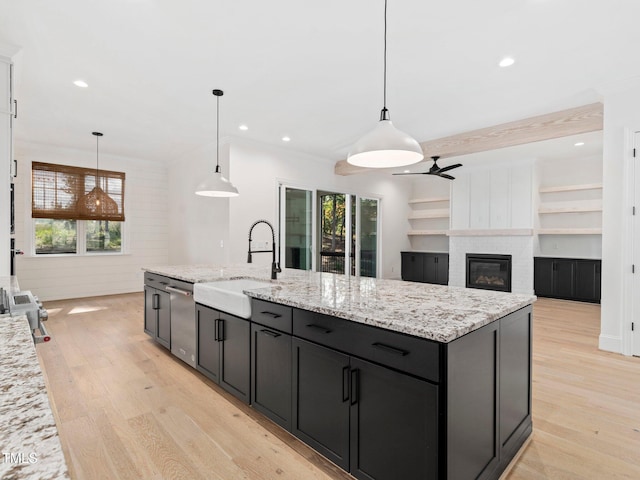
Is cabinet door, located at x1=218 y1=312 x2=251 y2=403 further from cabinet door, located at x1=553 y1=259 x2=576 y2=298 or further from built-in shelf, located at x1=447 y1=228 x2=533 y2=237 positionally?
cabinet door, located at x1=553 y1=259 x2=576 y2=298

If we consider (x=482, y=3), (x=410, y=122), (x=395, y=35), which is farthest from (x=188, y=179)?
(x=482, y=3)

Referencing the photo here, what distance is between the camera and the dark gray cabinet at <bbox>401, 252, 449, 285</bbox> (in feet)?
27.0

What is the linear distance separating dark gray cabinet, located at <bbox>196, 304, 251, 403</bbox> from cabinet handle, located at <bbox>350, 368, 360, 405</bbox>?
94 cm

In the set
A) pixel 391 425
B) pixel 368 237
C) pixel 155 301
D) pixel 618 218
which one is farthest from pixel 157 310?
pixel 368 237

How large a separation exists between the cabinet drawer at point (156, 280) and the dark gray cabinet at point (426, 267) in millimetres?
6238

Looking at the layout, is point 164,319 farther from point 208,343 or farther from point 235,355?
point 235,355

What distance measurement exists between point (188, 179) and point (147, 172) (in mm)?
1209

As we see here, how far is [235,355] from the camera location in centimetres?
251

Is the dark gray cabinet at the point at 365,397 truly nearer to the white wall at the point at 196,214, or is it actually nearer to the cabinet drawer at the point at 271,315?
the cabinet drawer at the point at 271,315

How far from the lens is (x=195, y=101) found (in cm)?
409

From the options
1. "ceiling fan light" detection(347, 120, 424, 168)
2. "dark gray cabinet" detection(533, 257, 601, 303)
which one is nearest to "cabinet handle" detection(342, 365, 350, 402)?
"ceiling fan light" detection(347, 120, 424, 168)

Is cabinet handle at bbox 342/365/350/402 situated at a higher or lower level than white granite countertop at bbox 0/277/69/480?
lower

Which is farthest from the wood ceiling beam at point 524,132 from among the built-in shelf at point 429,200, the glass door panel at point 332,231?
the built-in shelf at point 429,200

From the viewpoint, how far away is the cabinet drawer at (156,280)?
3.52m
